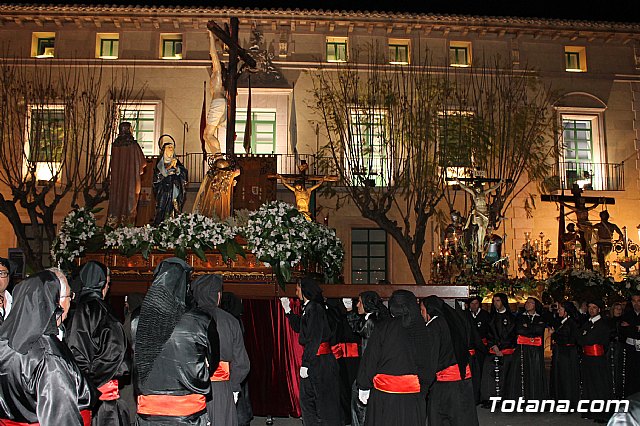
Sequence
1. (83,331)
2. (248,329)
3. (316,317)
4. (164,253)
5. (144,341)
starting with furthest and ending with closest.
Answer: (164,253) < (248,329) < (316,317) < (83,331) < (144,341)

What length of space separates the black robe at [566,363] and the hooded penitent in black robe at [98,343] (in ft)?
27.2

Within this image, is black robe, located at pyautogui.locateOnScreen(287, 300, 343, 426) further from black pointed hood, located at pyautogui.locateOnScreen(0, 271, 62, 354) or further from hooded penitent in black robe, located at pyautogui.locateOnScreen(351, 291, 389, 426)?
black pointed hood, located at pyautogui.locateOnScreen(0, 271, 62, 354)

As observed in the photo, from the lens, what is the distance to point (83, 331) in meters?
5.16

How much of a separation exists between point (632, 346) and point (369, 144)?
39.8ft

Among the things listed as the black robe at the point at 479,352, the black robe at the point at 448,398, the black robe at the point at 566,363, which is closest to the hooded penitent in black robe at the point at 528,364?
the black robe at the point at 566,363

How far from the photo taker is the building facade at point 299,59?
23.3m

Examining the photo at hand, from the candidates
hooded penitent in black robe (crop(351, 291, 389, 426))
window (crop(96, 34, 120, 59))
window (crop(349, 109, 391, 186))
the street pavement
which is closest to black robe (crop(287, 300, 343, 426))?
hooded penitent in black robe (crop(351, 291, 389, 426))

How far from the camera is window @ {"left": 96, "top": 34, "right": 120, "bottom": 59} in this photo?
2384 cm

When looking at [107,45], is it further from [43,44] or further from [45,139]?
[45,139]

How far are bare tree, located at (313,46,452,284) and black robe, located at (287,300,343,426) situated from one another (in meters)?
12.1

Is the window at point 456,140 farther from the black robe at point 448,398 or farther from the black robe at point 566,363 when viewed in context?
the black robe at point 448,398

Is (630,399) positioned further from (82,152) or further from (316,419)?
(82,152)

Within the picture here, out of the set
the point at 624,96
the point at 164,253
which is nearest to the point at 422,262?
the point at 624,96

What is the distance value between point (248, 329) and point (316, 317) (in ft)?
5.81
